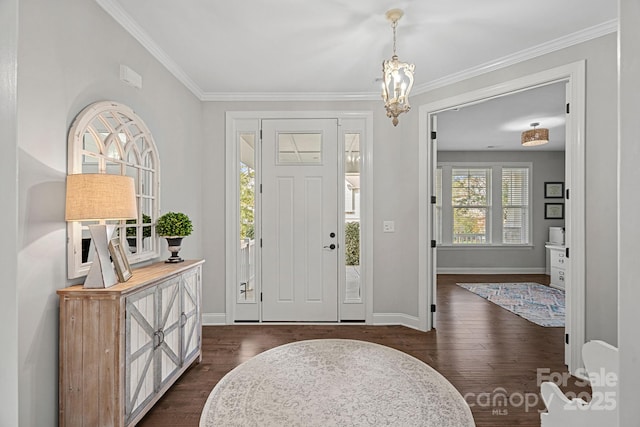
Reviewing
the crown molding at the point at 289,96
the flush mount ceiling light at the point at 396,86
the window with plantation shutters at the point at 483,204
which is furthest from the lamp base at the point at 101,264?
the window with plantation shutters at the point at 483,204

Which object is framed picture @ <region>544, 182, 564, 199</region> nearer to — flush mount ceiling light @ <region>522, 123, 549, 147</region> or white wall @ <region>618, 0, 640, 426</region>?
flush mount ceiling light @ <region>522, 123, 549, 147</region>

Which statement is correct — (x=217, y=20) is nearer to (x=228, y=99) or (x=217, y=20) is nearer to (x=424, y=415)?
(x=228, y=99)

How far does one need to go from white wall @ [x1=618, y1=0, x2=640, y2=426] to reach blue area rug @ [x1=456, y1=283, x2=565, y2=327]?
4081 millimetres

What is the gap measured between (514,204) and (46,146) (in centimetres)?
769

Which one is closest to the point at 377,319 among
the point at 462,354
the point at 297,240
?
the point at 462,354

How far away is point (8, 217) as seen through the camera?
448mm

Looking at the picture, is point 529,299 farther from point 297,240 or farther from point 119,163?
point 119,163

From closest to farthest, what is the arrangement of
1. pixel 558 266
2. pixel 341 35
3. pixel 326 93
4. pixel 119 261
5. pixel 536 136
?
1. pixel 119 261
2. pixel 341 35
3. pixel 326 93
4. pixel 536 136
5. pixel 558 266

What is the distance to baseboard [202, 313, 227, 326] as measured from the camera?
146 inches

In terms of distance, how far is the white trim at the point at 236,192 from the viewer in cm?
370

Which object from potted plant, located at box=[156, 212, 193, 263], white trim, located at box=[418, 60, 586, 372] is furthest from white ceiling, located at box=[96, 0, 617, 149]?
potted plant, located at box=[156, 212, 193, 263]

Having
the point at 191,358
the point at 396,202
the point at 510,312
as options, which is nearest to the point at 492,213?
the point at 510,312

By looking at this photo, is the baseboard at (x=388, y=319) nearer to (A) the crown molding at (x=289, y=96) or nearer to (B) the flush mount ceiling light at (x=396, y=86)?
(B) the flush mount ceiling light at (x=396, y=86)

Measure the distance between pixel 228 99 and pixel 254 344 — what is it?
108 inches
